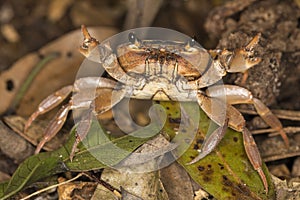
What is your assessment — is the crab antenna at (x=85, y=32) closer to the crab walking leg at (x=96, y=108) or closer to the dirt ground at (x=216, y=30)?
the crab walking leg at (x=96, y=108)

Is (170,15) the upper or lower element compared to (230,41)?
upper

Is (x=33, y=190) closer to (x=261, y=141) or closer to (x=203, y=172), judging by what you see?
(x=203, y=172)

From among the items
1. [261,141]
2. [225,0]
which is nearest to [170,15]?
[225,0]

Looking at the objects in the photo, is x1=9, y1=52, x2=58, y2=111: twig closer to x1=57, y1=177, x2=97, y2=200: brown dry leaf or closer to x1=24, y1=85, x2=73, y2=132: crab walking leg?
x1=24, y1=85, x2=73, y2=132: crab walking leg

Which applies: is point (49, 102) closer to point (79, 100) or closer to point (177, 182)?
point (79, 100)

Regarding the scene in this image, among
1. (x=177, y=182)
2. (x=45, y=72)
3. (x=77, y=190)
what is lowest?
(x=77, y=190)

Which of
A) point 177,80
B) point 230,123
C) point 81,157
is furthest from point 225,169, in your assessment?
point 81,157
